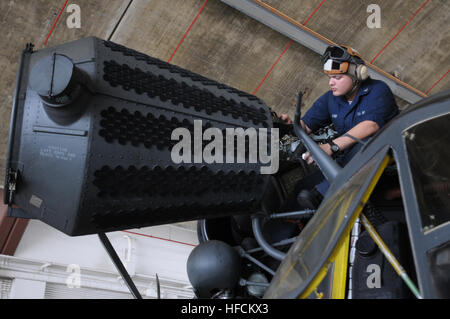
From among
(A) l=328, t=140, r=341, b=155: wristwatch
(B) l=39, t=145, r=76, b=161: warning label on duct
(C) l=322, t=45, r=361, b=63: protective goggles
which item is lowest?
(B) l=39, t=145, r=76, b=161: warning label on duct

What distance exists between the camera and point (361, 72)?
10.4 feet

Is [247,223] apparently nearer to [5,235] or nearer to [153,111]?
[153,111]

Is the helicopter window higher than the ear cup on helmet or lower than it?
lower

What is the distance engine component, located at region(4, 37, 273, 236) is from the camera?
221cm

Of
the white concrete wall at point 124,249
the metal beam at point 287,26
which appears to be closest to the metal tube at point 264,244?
the white concrete wall at point 124,249

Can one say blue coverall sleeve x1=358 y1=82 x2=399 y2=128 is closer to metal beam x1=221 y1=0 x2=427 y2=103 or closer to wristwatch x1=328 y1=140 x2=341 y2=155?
wristwatch x1=328 y1=140 x2=341 y2=155

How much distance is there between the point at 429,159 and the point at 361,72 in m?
1.51

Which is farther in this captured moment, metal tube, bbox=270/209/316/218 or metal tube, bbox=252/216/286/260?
metal tube, bbox=270/209/316/218

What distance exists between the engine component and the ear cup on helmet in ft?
3.73

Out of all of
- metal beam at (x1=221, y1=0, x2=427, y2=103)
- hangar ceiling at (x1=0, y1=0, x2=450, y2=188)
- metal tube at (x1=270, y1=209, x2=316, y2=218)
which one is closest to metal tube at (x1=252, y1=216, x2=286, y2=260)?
metal tube at (x1=270, y1=209, x2=316, y2=218)

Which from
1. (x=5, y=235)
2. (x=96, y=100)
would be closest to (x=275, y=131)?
(x=96, y=100)
